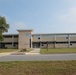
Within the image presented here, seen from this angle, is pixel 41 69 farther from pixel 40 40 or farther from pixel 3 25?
pixel 40 40

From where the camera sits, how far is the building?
8875 centimetres

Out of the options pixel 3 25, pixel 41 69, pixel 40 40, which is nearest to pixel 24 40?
pixel 40 40

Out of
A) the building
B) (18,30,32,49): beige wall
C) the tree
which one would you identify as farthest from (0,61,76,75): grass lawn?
(18,30,32,49): beige wall

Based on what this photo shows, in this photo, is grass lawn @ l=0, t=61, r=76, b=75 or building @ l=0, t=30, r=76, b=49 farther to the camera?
building @ l=0, t=30, r=76, b=49

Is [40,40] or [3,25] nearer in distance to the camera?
[3,25]

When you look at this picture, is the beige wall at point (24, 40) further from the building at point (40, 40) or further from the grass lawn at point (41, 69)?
the grass lawn at point (41, 69)

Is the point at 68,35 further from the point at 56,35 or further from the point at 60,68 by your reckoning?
the point at 60,68

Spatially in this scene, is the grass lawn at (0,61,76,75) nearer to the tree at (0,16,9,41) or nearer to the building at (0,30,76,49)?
the tree at (0,16,9,41)

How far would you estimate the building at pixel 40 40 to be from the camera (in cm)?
8875

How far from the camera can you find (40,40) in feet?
299

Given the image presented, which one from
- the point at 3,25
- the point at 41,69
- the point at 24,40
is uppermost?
the point at 3,25

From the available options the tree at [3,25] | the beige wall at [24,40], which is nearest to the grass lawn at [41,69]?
the tree at [3,25]

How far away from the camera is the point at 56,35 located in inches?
3578

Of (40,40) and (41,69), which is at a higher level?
(40,40)
